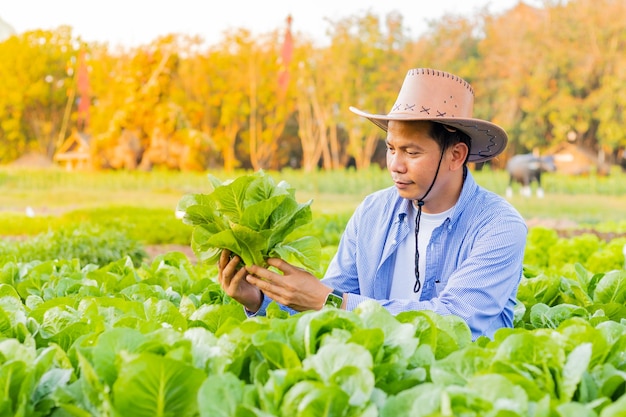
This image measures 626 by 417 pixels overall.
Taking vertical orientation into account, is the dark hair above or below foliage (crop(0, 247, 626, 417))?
above

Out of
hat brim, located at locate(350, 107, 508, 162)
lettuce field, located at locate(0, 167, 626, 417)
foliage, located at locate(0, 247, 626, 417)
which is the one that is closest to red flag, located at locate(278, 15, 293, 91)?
hat brim, located at locate(350, 107, 508, 162)

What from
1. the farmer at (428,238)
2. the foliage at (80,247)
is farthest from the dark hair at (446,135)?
the foliage at (80,247)

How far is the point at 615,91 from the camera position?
3078 cm

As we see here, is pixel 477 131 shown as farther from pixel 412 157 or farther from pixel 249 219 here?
pixel 249 219

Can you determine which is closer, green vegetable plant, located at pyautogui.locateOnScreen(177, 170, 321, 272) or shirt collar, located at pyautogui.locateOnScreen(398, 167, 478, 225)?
green vegetable plant, located at pyautogui.locateOnScreen(177, 170, 321, 272)

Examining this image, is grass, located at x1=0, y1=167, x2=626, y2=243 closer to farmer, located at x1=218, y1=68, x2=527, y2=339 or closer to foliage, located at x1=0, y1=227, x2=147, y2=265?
foliage, located at x1=0, y1=227, x2=147, y2=265

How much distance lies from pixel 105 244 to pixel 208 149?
16615 mm

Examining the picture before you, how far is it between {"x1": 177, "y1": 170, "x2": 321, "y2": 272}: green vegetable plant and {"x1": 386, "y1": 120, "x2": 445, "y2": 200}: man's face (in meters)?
0.40

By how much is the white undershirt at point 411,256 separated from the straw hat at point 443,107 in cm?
26

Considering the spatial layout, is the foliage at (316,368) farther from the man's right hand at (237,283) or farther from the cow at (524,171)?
the cow at (524,171)

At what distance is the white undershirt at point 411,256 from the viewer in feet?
9.20

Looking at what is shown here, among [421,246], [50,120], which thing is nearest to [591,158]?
[50,120]

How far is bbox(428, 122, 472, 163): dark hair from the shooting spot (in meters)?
2.70

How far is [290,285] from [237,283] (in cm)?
22
